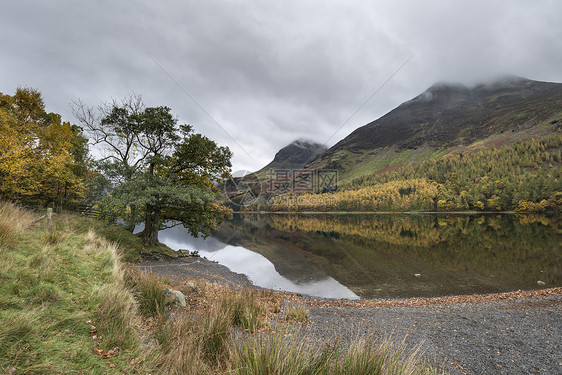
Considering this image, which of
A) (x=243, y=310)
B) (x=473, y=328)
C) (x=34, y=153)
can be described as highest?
(x=34, y=153)

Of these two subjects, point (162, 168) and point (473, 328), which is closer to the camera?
point (473, 328)

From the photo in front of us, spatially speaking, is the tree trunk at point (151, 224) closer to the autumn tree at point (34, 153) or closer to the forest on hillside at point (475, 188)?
the autumn tree at point (34, 153)

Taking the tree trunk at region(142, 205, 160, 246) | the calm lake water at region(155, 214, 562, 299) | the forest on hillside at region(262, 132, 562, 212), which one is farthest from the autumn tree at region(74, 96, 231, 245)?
the forest on hillside at region(262, 132, 562, 212)

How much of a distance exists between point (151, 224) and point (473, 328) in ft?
64.5

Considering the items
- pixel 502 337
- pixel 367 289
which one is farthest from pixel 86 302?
pixel 367 289

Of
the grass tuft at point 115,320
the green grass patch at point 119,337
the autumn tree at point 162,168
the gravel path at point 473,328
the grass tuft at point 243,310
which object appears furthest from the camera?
the autumn tree at point 162,168

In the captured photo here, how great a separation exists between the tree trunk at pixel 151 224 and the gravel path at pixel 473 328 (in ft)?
44.9

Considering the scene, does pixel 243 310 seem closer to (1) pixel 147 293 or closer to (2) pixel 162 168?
(1) pixel 147 293

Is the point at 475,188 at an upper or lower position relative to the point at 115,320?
upper

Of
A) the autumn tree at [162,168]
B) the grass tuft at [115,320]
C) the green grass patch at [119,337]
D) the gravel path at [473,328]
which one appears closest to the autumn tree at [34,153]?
the autumn tree at [162,168]

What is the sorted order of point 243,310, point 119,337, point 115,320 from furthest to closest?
1. point 243,310
2. point 115,320
3. point 119,337

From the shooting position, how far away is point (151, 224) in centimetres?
1866

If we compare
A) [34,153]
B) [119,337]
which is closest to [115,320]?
[119,337]

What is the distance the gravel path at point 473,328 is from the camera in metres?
5.87
